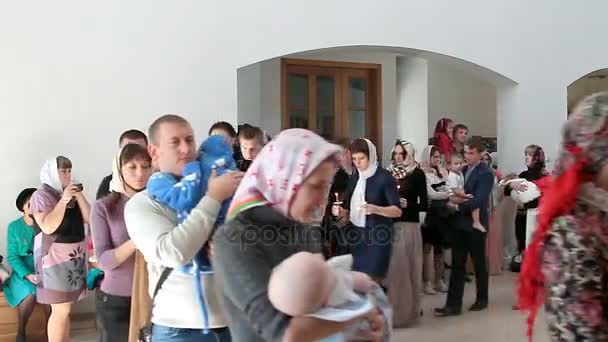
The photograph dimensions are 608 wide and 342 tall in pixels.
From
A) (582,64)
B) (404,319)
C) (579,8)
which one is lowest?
(404,319)

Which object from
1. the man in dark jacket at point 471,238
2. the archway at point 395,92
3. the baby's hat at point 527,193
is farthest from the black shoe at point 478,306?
the archway at point 395,92

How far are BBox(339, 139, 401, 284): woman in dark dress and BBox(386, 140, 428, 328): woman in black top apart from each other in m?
0.27

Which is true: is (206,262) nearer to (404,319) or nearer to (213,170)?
(213,170)

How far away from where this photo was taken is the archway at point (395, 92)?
6.96m

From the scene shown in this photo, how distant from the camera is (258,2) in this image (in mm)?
5570

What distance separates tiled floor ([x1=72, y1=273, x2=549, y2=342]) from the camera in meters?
4.82

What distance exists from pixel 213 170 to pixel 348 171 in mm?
3768

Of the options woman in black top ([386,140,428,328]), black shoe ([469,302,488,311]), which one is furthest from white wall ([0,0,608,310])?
black shoe ([469,302,488,311])

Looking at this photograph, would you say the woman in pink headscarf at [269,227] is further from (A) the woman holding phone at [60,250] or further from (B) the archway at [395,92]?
(B) the archway at [395,92]

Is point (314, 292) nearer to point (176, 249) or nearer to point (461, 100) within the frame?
point (176, 249)

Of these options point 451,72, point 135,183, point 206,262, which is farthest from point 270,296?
point 451,72

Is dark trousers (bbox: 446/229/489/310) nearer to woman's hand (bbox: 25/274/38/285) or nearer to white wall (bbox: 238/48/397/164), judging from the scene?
white wall (bbox: 238/48/397/164)

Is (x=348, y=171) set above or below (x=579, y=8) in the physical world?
below

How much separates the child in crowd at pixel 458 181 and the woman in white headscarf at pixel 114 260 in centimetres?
350
